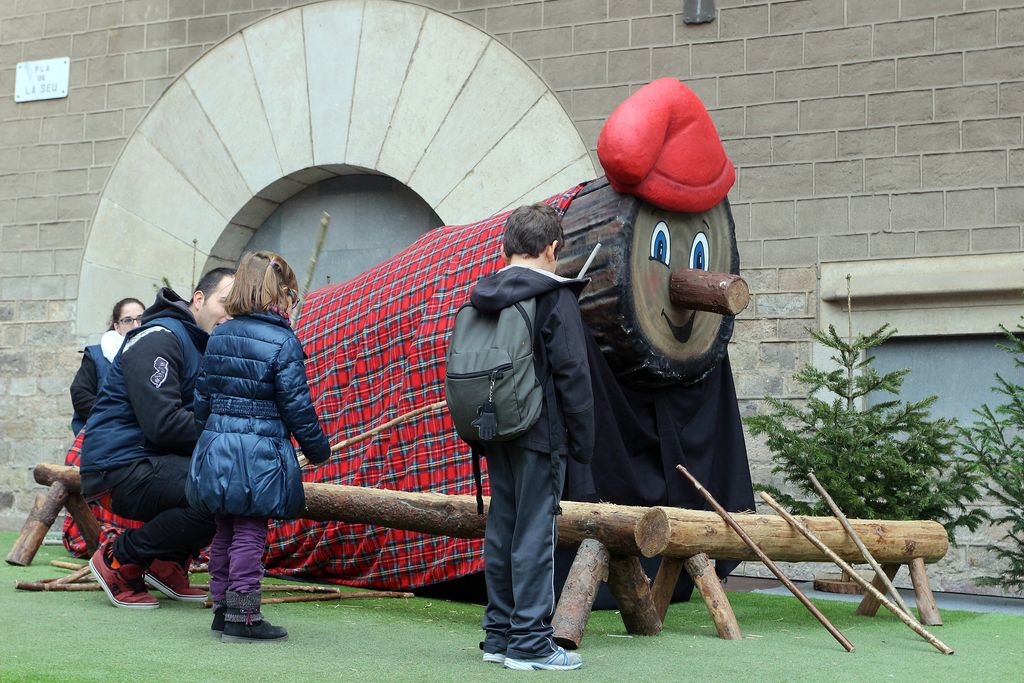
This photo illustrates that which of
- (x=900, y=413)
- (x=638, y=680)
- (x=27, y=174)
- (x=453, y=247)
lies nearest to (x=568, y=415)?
(x=638, y=680)

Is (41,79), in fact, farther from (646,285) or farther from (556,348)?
(556,348)

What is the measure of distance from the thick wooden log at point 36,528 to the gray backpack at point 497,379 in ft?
11.5

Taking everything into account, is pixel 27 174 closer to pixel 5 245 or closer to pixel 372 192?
pixel 5 245

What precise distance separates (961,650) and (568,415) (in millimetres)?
1915

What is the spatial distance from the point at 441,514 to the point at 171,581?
130cm

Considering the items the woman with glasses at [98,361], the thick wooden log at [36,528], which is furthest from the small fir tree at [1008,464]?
the thick wooden log at [36,528]

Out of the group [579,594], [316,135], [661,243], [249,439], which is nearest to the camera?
[249,439]

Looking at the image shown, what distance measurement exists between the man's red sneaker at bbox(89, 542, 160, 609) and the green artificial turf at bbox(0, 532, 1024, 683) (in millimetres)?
83

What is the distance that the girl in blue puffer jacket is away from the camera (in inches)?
173

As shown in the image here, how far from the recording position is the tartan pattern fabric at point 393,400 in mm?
5809

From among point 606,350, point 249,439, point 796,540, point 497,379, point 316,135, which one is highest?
point 316,135

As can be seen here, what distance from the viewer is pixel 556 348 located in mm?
4113

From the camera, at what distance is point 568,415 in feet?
13.6

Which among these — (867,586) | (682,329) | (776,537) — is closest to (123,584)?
(682,329)
